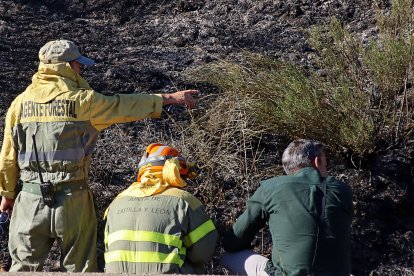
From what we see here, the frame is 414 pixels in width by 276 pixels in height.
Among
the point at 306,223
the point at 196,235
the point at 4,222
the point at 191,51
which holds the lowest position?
the point at 4,222

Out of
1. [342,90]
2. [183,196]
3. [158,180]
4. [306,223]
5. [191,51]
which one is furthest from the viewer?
[191,51]

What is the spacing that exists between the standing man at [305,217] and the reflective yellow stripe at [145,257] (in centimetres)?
40

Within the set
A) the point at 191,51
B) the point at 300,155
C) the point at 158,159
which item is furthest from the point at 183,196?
the point at 191,51

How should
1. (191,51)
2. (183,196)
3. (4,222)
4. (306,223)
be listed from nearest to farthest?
1. (306,223)
2. (183,196)
3. (4,222)
4. (191,51)

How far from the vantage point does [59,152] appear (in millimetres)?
5312

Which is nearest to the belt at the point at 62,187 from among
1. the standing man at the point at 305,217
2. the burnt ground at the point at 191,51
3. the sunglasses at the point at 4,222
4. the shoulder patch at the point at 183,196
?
the sunglasses at the point at 4,222

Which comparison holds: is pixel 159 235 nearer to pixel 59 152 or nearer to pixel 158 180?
pixel 158 180

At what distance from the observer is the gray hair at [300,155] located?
5.01 meters

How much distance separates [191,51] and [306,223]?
11.0ft

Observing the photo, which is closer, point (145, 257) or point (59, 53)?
point (145, 257)

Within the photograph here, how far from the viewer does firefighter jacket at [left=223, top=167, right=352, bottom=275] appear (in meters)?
4.76

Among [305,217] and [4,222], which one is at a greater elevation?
[305,217]

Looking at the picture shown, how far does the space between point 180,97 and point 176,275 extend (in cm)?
112

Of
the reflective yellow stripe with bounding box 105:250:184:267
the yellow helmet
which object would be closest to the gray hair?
the yellow helmet
